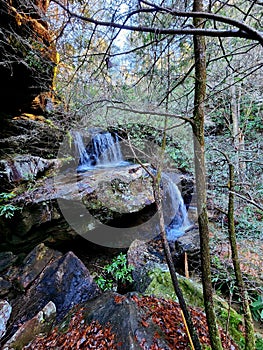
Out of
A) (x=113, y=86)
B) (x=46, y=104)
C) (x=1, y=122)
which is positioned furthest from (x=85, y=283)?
(x=46, y=104)

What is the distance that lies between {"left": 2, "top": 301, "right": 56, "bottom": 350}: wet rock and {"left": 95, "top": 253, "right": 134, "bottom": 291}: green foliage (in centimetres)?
118

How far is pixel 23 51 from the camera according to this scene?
324 centimetres

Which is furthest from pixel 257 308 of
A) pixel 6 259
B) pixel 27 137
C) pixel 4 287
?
pixel 27 137

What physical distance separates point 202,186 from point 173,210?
14.4 feet

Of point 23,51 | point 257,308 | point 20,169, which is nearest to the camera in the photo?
point 23,51

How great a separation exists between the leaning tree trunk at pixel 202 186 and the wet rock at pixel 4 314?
278 centimetres

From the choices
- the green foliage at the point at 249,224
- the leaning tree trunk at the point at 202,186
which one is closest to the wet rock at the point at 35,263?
the leaning tree trunk at the point at 202,186

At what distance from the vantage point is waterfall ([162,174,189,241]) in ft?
18.8

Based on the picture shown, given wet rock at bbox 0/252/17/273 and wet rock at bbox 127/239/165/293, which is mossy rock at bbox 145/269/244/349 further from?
wet rock at bbox 0/252/17/273

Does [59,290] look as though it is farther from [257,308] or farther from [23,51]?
[23,51]

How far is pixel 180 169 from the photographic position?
7.36 meters

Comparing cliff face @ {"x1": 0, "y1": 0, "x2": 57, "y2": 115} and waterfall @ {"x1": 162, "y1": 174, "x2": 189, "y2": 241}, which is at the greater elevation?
cliff face @ {"x1": 0, "y1": 0, "x2": 57, "y2": 115}

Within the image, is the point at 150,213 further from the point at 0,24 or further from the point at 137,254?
the point at 0,24

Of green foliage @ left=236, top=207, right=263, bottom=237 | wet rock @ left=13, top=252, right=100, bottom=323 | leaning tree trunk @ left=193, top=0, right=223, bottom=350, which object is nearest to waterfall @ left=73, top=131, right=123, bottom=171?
wet rock @ left=13, top=252, right=100, bottom=323
